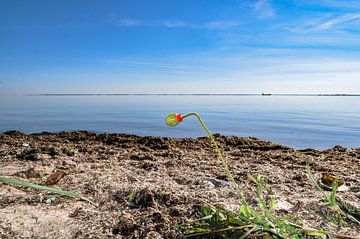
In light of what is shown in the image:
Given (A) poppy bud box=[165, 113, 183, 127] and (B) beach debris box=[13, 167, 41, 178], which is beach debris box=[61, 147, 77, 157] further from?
(A) poppy bud box=[165, 113, 183, 127]

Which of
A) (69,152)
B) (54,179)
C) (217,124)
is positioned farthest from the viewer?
(217,124)

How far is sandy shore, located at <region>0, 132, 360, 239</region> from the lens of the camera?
6.08 ft

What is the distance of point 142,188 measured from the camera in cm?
253

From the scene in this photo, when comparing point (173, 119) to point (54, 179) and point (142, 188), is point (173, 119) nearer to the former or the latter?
point (142, 188)

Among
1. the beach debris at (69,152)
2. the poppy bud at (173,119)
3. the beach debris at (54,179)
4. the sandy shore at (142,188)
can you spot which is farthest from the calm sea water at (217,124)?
the poppy bud at (173,119)

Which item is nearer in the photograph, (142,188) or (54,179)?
(142,188)


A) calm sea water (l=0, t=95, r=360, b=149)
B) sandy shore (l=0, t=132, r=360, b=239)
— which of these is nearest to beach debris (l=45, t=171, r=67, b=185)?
sandy shore (l=0, t=132, r=360, b=239)

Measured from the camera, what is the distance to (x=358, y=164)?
4.37m

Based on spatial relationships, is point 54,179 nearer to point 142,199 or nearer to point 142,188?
point 142,188

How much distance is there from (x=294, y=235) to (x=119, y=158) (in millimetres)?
3258

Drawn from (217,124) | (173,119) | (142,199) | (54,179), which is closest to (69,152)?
(54,179)

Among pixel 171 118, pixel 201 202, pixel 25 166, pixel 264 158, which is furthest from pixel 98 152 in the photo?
pixel 171 118

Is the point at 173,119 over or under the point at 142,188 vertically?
over

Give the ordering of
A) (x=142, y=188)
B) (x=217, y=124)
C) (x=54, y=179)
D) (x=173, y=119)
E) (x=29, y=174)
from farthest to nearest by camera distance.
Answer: (x=217, y=124) → (x=29, y=174) → (x=54, y=179) → (x=142, y=188) → (x=173, y=119)
